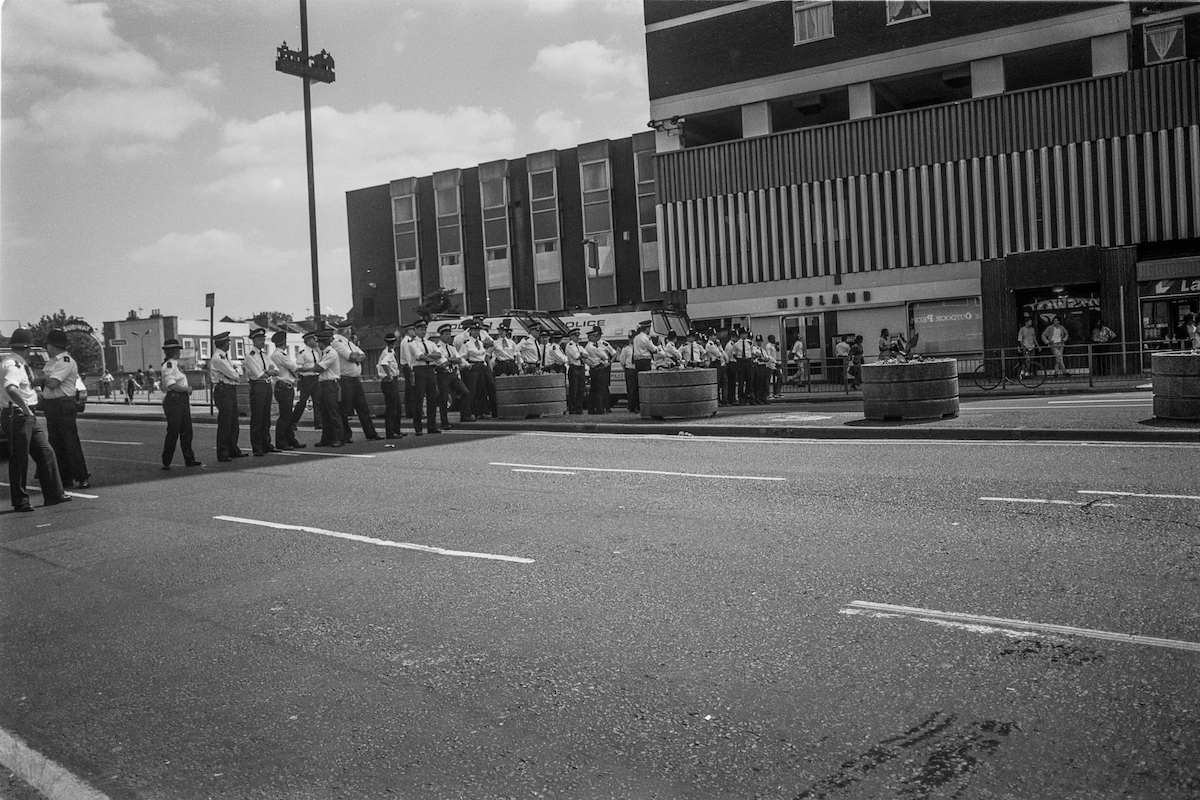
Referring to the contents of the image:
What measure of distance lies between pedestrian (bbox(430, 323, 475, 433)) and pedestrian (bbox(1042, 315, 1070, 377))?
47.2 feet

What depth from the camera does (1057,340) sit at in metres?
27.2

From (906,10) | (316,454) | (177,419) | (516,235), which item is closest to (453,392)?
(316,454)

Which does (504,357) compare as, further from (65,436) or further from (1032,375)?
(1032,375)

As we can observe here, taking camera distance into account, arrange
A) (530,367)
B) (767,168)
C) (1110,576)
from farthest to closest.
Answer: (767,168) → (530,367) → (1110,576)

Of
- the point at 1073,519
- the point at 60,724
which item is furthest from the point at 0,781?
the point at 1073,519

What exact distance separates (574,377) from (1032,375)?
1126cm

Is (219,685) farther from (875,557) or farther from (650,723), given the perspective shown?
(875,557)

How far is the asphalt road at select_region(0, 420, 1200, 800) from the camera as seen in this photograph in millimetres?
3609

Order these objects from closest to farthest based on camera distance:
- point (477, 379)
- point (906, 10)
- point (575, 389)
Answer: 1. point (477, 379)
2. point (575, 389)
3. point (906, 10)

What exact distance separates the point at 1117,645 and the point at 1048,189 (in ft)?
107

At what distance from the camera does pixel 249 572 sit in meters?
7.09

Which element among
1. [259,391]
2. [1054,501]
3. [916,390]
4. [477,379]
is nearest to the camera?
[1054,501]

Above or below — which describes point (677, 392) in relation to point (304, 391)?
below

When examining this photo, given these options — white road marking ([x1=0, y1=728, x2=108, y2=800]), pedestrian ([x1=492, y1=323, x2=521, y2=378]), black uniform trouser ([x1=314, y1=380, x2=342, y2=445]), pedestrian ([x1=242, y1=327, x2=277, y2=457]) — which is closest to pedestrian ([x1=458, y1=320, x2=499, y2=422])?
pedestrian ([x1=492, y1=323, x2=521, y2=378])
